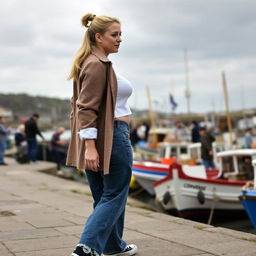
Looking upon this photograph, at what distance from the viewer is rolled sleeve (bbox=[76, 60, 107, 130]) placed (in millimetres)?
3920

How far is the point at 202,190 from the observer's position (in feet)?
47.4

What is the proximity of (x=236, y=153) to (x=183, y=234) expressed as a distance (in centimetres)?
964

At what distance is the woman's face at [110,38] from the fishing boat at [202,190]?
1010 cm

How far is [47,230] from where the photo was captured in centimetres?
613

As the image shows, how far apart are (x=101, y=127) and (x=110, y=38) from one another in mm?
685

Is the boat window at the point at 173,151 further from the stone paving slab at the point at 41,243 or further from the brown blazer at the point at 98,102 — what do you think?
the brown blazer at the point at 98,102

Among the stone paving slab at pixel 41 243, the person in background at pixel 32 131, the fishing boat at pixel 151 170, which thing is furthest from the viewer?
the person in background at pixel 32 131

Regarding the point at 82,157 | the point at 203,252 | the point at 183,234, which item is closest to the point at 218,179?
the point at 183,234

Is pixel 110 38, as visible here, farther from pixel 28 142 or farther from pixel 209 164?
pixel 28 142

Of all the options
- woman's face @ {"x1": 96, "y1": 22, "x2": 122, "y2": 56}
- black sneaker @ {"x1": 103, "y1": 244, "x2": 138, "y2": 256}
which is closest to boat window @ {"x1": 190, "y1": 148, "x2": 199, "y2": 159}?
black sneaker @ {"x1": 103, "y1": 244, "x2": 138, "y2": 256}

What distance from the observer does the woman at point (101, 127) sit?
3938mm

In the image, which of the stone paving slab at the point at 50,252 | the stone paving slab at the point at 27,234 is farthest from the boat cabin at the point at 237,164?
the stone paving slab at the point at 50,252

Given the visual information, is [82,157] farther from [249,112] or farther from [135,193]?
[249,112]

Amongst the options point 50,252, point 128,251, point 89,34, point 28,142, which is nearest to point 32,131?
point 28,142
